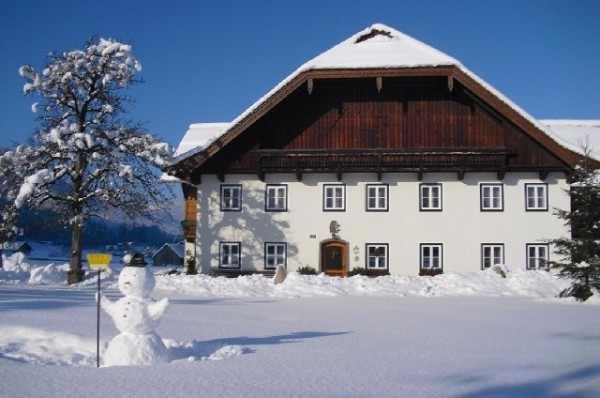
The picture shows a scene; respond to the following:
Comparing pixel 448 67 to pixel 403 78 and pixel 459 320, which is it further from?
pixel 459 320

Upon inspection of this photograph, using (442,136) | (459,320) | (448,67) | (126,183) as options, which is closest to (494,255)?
(442,136)

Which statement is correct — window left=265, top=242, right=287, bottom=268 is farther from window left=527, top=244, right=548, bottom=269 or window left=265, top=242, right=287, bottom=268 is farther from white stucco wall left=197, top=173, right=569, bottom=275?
window left=527, top=244, right=548, bottom=269

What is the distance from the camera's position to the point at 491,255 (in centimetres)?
2358

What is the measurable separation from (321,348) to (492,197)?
57.9 feet

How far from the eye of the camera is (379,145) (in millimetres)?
23781

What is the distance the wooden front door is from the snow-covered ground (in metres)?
7.05

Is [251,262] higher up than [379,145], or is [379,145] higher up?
[379,145]

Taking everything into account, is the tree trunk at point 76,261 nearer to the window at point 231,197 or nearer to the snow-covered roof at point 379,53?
the window at point 231,197

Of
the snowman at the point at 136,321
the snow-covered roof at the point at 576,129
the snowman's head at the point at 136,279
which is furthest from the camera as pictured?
the snow-covered roof at the point at 576,129

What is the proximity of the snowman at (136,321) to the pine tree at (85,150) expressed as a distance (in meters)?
13.7

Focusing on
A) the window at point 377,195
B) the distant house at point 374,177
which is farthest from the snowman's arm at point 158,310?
the window at point 377,195

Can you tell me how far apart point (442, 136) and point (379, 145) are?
2.67m

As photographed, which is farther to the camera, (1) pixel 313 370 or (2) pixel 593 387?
(1) pixel 313 370

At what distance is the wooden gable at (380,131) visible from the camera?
74.8 ft
